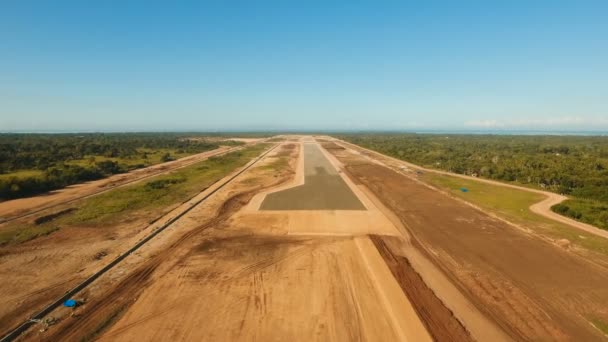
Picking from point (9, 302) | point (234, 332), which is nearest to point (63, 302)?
point (9, 302)

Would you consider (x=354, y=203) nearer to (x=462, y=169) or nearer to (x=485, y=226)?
(x=485, y=226)

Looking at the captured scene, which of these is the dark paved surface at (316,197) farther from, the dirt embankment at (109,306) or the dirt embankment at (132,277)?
the dirt embankment at (109,306)

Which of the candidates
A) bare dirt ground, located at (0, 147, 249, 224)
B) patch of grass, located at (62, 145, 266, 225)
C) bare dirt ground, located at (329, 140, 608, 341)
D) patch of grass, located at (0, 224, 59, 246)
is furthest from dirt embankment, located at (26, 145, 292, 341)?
bare dirt ground, located at (0, 147, 249, 224)

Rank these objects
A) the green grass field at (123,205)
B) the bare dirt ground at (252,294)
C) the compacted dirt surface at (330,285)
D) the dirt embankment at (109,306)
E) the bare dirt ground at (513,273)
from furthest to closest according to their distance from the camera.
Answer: the green grass field at (123,205) → the bare dirt ground at (513,273) → the compacted dirt surface at (330,285) → the bare dirt ground at (252,294) → the dirt embankment at (109,306)

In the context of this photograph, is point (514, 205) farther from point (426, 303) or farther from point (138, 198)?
point (138, 198)

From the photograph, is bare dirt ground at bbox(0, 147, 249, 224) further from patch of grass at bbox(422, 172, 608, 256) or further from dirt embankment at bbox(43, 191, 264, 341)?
patch of grass at bbox(422, 172, 608, 256)

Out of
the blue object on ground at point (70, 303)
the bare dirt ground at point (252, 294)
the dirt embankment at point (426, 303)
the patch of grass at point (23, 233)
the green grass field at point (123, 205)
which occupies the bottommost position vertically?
the dirt embankment at point (426, 303)

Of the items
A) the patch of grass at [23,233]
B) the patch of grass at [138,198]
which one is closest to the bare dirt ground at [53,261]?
the patch of grass at [23,233]
